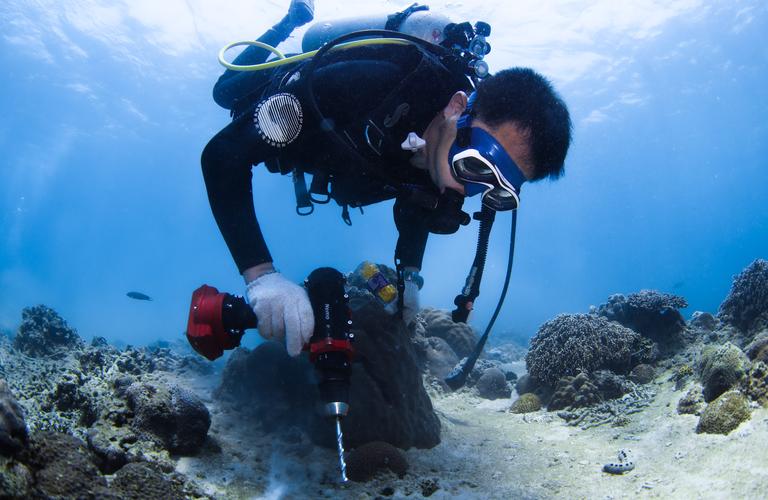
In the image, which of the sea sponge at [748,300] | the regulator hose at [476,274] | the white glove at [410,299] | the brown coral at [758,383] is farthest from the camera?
the sea sponge at [748,300]

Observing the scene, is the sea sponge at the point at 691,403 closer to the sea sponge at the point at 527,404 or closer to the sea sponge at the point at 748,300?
the sea sponge at the point at 527,404

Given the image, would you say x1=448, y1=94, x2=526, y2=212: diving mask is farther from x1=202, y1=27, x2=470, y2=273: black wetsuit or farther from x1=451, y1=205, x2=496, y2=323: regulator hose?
x1=202, y1=27, x2=470, y2=273: black wetsuit

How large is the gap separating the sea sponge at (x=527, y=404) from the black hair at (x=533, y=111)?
13.2 ft

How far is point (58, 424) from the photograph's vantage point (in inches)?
126

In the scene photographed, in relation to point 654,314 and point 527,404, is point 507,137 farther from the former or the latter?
point 654,314

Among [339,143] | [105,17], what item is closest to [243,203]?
[339,143]

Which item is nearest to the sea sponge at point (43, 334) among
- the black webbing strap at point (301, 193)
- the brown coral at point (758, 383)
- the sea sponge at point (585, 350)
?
the black webbing strap at point (301, 193)

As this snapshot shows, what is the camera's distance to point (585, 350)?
599cm

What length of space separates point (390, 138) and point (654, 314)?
21.8 feet

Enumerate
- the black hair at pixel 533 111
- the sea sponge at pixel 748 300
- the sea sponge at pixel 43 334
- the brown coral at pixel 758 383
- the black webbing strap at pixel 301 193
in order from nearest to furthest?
the black hair at pixel 533 111 → the brown coral at pixel 758 383 → the black webbing strap at pixel 301 193 → the sea sponge at pixel 748 300 → the sea sponge at pixel 43 334

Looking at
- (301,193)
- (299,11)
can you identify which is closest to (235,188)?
(301,193)

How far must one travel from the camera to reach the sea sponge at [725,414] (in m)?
3.44

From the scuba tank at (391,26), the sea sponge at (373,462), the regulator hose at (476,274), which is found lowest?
the sea sponge at (373,462)

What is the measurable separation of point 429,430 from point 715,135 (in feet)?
213
